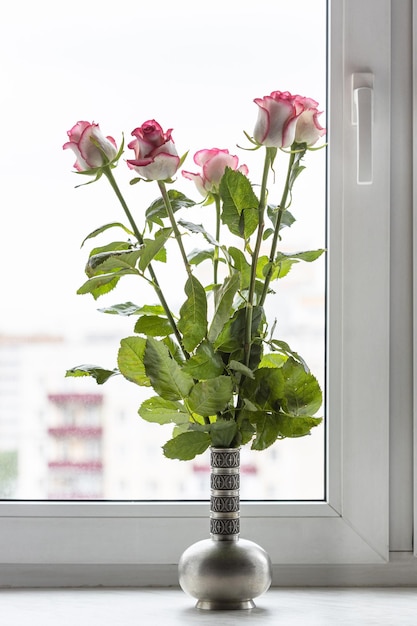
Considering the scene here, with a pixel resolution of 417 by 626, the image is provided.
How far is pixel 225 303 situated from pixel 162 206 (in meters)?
0.15

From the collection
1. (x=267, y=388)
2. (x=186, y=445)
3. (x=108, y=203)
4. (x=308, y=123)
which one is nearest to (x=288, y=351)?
(x=267, y=388)

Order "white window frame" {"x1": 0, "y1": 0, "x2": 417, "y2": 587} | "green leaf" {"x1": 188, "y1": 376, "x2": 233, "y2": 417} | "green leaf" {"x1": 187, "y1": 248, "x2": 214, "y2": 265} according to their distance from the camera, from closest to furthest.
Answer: "green leaf" {"x1": 188, "y1": 376, "x2": 233, "y2": 417}
"green leaf" {"x1": 187, "y1": 248, "x2": 214, "y2": 265}
"white window frame" {"x1": 0, "y1": 0, "x2": 417, "y2": 587}

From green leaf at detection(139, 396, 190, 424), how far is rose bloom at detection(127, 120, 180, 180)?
0.84 feet

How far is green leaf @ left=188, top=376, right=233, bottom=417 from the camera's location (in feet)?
2.81

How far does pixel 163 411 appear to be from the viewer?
917mm

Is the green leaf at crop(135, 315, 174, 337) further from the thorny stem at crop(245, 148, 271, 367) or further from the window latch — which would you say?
the window latch

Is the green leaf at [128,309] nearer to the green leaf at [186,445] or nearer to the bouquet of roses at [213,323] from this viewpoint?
the bouquet of roses at [213,323]

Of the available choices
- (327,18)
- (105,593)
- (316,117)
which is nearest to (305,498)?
(105,593)

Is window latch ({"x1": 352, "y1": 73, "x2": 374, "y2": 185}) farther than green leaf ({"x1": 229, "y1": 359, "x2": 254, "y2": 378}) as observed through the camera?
Yes

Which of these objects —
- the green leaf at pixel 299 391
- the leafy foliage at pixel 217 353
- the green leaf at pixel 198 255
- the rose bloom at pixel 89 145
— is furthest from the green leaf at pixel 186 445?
the rose bloom at pixel 89 145

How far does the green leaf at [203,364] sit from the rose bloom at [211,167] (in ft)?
0.61

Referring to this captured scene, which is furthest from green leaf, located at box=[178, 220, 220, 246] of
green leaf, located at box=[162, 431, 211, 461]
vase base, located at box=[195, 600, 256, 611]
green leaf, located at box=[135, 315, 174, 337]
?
vase base, located at box=[195, 600, 256, 611]

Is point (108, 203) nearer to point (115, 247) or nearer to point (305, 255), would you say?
point (115, 247)

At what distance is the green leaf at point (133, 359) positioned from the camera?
90 centimetres
